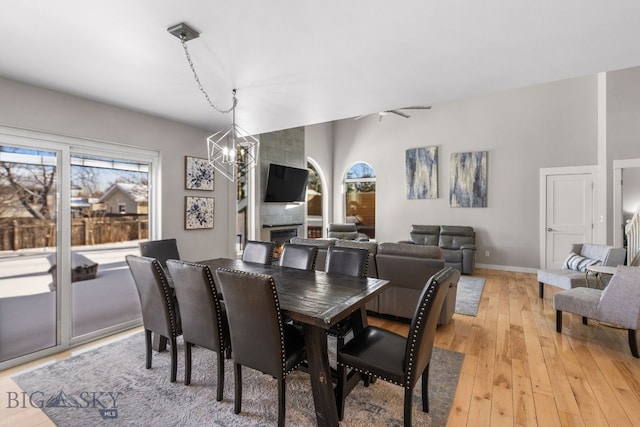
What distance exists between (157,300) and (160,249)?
1200 millimetres

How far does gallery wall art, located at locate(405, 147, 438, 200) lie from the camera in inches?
275

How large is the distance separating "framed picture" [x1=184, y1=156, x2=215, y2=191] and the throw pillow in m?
5.28

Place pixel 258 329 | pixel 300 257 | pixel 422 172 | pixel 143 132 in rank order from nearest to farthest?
pixel 258 329, pixel 300 257, pixel 143 132, pixel 422 172

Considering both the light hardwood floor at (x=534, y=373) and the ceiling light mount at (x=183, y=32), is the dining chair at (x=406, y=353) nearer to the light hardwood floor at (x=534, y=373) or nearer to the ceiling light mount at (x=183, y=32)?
the light hardwood floor at (x=534, y=373)

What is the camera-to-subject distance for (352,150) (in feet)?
26.9

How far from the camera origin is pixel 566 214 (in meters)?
5.77

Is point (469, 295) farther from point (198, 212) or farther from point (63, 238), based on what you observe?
point (63, 238)

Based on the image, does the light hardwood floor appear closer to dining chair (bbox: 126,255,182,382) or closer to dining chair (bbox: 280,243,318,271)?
dining chair (bbox: 126,255,182,382)

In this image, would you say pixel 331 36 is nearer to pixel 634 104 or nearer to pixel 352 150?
pixel 634 104

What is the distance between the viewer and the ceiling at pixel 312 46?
1663 millimetres

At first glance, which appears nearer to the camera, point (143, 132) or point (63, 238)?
point (63, 238)

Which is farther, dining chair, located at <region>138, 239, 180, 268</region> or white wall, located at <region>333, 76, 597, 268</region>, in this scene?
white wall, located at <region>333, 76, 597, 268</region>

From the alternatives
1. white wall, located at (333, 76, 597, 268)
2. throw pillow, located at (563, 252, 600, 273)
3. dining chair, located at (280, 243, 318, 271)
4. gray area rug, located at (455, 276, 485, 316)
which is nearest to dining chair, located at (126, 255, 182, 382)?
dining chair, located at (280, 243, 318, 271)

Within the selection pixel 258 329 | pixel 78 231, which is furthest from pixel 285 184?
pixel 258 329
